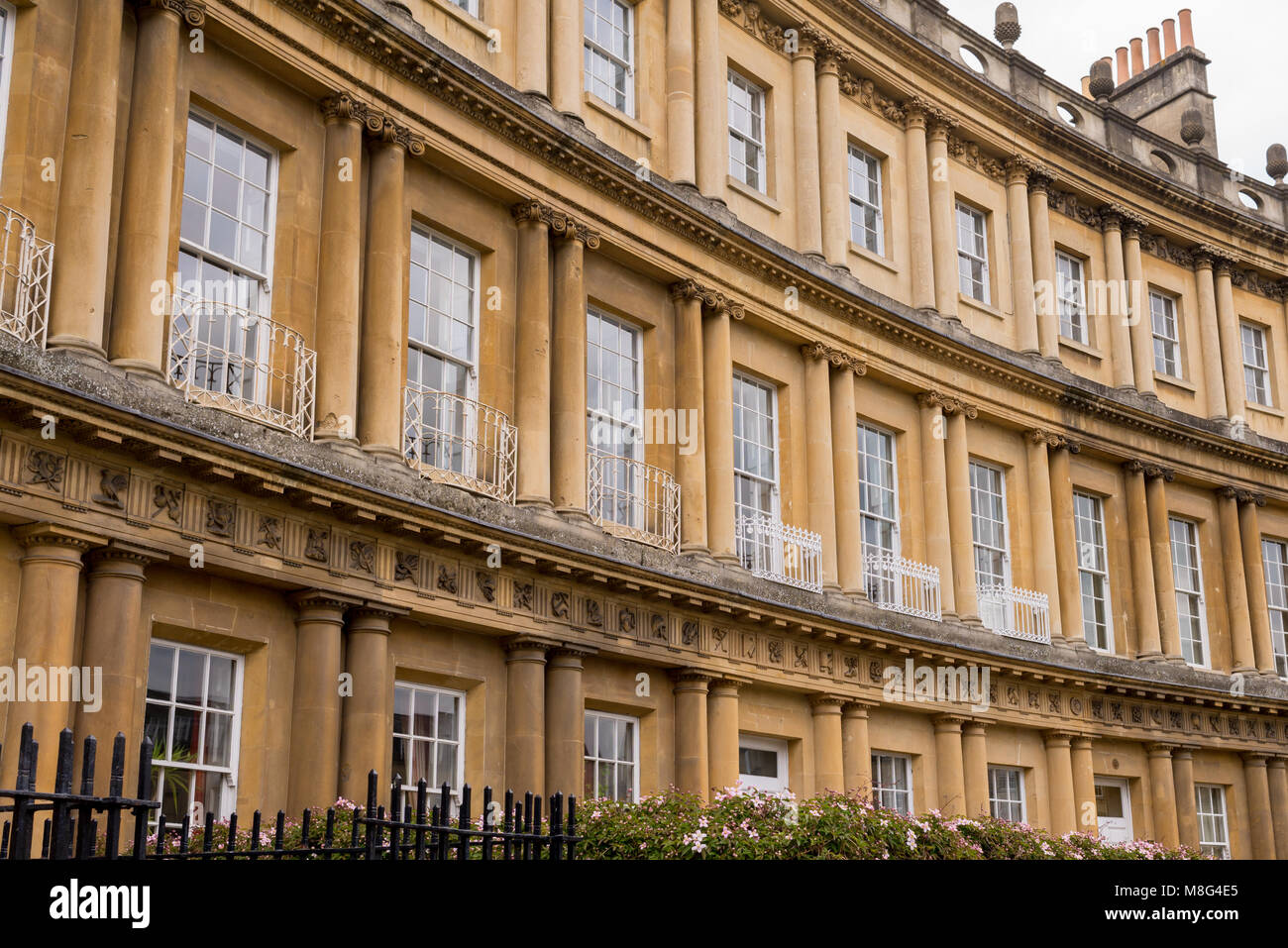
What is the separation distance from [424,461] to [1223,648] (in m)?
17.4

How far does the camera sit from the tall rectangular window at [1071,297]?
24453 mm

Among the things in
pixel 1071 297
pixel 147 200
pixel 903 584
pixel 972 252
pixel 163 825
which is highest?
pixel 972 252

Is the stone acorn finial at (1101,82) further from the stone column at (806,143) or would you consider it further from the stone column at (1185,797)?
the stone column at (1185,797)

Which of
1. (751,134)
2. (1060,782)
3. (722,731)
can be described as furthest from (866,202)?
(1060,782)

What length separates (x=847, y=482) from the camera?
19.2 meters

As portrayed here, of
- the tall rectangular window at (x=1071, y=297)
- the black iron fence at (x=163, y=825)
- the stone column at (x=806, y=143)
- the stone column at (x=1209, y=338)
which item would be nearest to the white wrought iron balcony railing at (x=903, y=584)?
the stone column at (x=806, y=143)

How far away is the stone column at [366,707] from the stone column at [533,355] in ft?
8.55

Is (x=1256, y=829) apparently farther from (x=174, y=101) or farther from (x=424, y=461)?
(x=174, y=101)

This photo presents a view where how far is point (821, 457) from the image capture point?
18.9m

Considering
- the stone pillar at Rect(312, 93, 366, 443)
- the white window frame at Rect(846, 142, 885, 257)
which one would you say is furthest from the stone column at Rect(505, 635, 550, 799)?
the white window frame at Rect(846, 142, 885, 257)

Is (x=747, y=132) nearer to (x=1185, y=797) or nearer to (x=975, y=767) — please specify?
(x=975, y=767)

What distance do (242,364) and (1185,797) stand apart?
17803 mm
